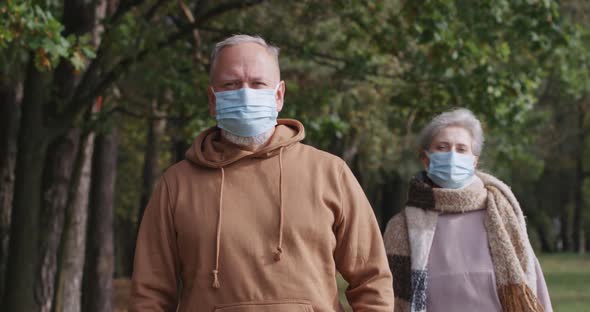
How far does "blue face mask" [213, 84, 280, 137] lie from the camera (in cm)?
351

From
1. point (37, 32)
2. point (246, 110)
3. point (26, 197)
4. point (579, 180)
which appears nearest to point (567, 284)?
point (26, 197)

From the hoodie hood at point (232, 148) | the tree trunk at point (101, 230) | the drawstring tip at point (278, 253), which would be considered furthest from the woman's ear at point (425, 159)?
the tree trunk at point (101, 230)

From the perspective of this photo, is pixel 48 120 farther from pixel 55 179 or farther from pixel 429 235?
pixel 429 235

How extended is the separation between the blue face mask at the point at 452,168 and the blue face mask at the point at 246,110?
2.09 metres

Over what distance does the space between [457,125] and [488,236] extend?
64cm

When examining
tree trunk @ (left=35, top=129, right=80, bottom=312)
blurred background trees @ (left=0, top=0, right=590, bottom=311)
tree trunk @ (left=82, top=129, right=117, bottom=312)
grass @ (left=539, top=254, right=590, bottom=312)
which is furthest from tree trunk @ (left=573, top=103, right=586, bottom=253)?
tree trunk @ (left=35, top=129, right=80, bottom=312)

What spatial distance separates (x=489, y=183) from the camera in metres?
5.68

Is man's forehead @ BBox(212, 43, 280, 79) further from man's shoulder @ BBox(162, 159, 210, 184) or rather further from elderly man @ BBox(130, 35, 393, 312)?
man's shoulder @ BBox(162, 159, 210, 184)

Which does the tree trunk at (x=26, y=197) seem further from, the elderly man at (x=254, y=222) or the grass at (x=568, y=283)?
the grass at (x=568, y=283)

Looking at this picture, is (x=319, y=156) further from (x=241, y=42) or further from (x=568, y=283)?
(x=568, y=283)

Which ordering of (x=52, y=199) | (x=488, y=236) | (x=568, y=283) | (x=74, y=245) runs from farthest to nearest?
(x=568, y=283) → (x=74, y=245) → (x=52, y=199) → (x=488, y=236)

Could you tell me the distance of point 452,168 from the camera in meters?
5.50

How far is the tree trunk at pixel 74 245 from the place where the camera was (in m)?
12.2

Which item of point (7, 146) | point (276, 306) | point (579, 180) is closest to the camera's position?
point (276, 306)
